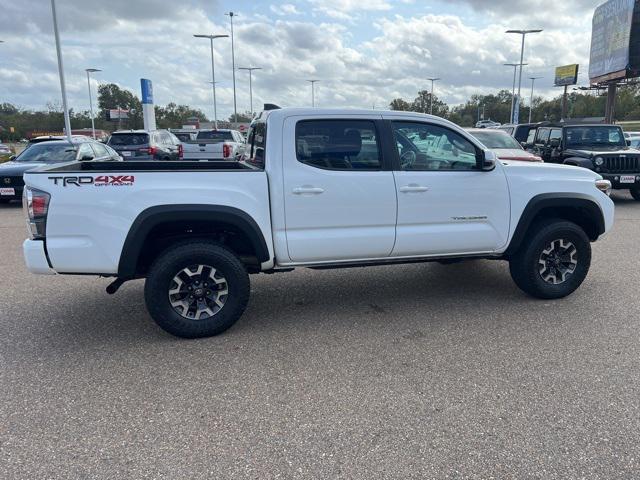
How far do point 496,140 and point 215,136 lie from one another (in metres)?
11.1

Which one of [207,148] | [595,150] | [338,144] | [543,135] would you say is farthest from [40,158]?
[595,150]

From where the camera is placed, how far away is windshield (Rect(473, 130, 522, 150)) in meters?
11.5

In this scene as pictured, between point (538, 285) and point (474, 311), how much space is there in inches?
29.4

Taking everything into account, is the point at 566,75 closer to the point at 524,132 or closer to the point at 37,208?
the point at 524,132

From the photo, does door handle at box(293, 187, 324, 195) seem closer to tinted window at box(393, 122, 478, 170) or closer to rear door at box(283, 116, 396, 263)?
rear door at box(283, 116, 396, 263)

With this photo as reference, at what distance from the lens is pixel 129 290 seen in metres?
5.43

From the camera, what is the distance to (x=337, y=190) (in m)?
4.20

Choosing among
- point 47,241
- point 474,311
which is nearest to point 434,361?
point 474,311

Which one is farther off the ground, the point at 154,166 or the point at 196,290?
the point at 154,166

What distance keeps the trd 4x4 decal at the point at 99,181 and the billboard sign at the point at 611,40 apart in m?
29.2

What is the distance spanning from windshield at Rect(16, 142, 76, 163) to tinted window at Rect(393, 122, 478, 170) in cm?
924

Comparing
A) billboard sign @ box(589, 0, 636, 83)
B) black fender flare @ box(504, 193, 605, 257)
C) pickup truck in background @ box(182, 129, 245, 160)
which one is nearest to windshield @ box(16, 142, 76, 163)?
pickup truck in background @ box(182, 129, 245, 160)

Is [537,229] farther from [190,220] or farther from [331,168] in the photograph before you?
[190,220]

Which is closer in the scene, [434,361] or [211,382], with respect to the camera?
[211,382]
